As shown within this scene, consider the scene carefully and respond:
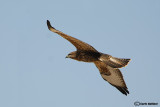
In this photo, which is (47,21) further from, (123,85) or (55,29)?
(123,85)

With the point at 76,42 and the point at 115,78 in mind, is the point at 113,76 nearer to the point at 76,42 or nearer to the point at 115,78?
the point at 115,78

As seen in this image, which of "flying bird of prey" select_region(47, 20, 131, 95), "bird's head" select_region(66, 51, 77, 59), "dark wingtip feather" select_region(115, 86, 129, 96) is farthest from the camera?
"dark wingtip feather" select_region(115, 86, 129, 96)

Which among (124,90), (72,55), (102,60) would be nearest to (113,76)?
(124,90)

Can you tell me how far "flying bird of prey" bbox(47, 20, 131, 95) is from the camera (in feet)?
29.6

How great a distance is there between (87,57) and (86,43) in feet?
1.82

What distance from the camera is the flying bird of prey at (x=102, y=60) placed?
355 inches

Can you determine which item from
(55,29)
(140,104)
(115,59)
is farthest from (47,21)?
(140,104)

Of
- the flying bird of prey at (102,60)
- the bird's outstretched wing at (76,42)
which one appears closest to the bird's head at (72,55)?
the flying bird of prey at (102,60)

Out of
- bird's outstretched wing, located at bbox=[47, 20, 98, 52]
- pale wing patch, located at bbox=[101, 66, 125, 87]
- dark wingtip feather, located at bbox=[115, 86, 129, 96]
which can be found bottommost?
dark wingtip feather, located at bbox=[115, 86, 129, 96]

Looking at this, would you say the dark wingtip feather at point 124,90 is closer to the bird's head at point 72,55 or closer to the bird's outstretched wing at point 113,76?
the bird's outstretched wing at point 113,76

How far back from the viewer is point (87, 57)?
9.92m

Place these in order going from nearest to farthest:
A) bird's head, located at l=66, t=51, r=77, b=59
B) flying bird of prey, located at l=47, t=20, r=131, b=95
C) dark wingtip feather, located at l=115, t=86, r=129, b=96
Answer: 1. flying bird of prey, located at l=47, t=20, r=131, b=95
2. bird's head, located at l=66, t=51, r=77, b=59
3. dark wingtip feather, located at l=115, t=86, r=129, b=96

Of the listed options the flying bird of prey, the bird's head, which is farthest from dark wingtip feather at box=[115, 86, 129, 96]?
the bird's head

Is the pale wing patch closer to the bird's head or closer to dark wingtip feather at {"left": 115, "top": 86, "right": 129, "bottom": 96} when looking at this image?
dark wingtip feather at {"left": 115, "top": 86, "right": 129, "bottom": 96}
